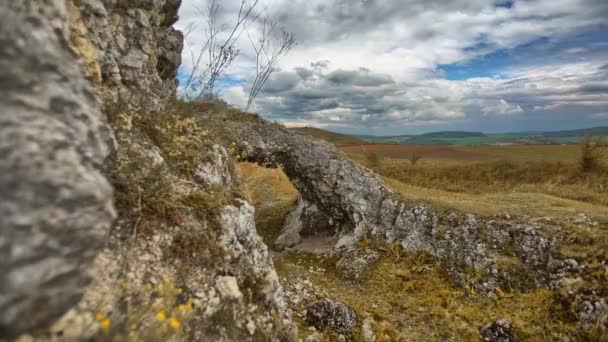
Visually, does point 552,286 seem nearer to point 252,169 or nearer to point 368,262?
point 368,262

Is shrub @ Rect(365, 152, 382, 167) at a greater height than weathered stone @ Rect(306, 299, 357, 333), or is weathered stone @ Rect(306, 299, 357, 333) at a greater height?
shrub @ Rect(365, 152, 382, 167)

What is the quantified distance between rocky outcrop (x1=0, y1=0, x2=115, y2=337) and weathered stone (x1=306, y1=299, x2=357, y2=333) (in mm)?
7432

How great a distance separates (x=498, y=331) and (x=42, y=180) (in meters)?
11.0

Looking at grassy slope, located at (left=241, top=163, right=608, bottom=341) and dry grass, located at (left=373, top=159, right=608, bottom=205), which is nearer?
grassy slope, located at (left=241, top=163, right=608, bottom=341)

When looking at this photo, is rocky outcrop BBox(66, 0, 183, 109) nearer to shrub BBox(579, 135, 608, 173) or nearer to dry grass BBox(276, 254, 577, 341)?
dry grass BBox(276, 254, 577, 341)

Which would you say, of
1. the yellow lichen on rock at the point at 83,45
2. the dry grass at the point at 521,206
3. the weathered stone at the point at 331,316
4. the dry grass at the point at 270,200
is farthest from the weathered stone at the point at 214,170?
the dry grass at the point at 521,206

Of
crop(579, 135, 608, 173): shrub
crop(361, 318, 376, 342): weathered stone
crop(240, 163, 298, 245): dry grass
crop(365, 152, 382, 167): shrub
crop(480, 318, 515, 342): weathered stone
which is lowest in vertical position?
crop(480, 318, 515, 342): weathered stone

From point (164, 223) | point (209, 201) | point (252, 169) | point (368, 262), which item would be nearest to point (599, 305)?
point (368, 262)

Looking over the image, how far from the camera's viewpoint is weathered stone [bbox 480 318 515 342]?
31.2 ft

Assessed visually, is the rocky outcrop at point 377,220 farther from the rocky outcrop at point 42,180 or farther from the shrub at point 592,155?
the shrub at point 592,155

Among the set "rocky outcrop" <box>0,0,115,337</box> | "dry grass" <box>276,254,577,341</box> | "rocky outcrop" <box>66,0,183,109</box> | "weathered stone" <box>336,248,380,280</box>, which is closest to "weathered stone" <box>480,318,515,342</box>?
"dry grass" <box>276,254,577,341</box>

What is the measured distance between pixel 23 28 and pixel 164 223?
2856mm

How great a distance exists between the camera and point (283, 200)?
867 inches

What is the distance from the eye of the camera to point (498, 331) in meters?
9.62
